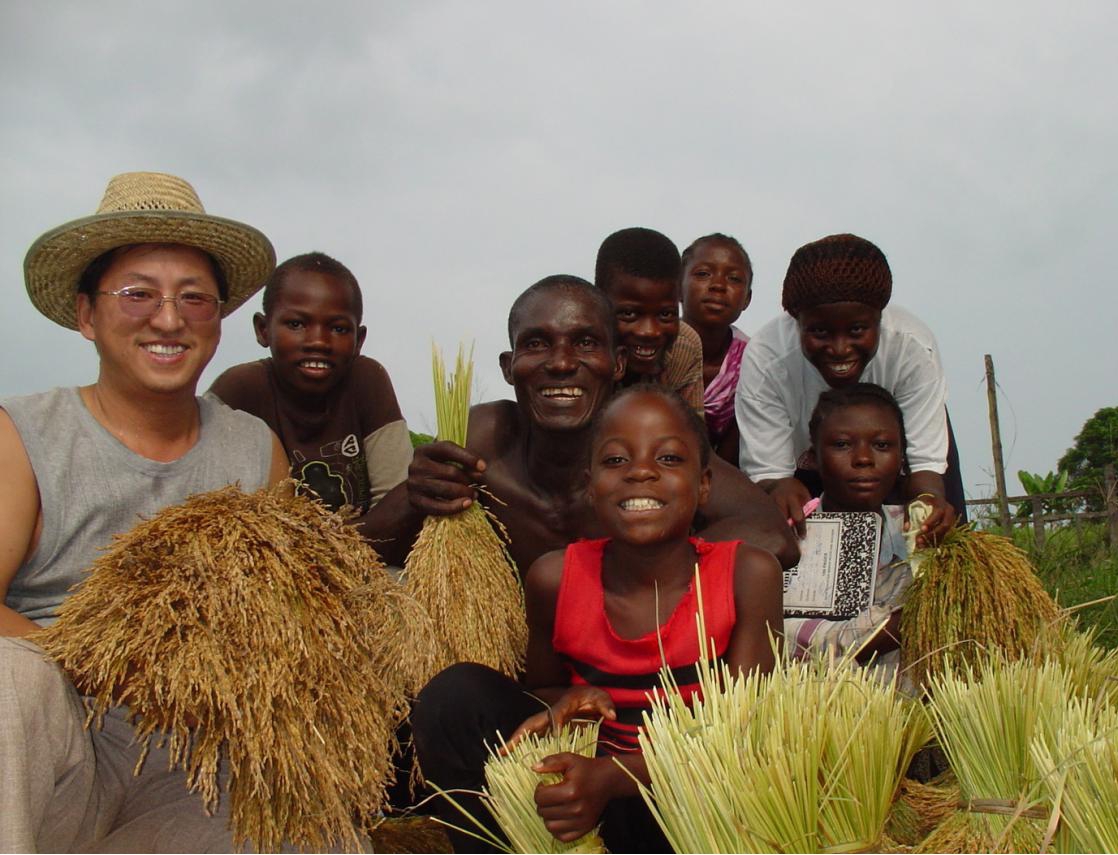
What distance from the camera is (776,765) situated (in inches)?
79.5

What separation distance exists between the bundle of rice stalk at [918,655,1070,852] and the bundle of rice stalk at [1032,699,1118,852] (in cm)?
9

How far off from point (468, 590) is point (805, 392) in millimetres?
1694

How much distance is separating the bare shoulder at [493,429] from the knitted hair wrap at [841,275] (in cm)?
118

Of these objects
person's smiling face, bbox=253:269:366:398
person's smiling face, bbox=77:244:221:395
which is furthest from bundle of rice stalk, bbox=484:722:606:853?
person's smiling face, bbox=253:269:366:398

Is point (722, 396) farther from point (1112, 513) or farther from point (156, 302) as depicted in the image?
point (1112, 513)

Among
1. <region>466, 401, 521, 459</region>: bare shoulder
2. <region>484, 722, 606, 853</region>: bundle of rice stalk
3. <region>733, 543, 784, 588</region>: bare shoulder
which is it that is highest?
<region>466, 401, 521, 459</region>: bare shoulder

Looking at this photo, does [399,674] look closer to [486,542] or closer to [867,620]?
[486,542]

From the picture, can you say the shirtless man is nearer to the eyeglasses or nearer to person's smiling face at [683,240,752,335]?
the eyeglasses

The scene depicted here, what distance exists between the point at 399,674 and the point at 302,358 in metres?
1.50

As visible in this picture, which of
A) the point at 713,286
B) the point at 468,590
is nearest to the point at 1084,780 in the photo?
the point at 468,590

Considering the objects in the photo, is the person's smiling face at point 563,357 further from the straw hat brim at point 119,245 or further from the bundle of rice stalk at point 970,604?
the bundle of rice stalk at point 970,604

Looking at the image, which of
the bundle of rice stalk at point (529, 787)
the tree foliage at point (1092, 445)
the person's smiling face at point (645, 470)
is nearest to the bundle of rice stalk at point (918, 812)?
the bundle of rice stalk at point (529, 787)

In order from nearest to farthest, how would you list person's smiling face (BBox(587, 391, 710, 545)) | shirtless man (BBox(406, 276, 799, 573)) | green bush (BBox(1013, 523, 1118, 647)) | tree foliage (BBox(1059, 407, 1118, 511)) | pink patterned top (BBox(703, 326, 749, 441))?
person's smiling face (BBox(587, 391, 710, 545))
shirtless man (BBox(406, 276, 799, 573))
pink patterned top (BBox(703, 326, 749, 441))
green bush (BBox(1013, 523, 1118, 647))
tree foliage (BBox(1059, 407, 1118, 511))

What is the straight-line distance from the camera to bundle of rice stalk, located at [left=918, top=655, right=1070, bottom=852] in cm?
221
